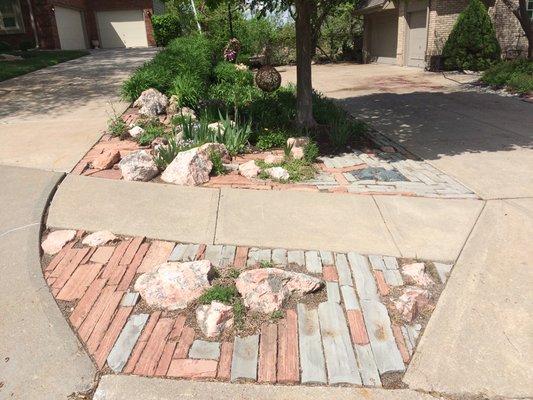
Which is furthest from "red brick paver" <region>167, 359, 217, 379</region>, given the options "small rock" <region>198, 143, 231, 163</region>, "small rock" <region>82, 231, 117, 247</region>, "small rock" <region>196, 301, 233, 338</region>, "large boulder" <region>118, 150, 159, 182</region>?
"small rock" <region>198, 143, 231, 163</region>

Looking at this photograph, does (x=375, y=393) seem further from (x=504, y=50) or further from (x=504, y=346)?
(x=504, y=50)

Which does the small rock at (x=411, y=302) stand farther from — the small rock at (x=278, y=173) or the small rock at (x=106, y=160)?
the small rock at (x=106, y=160)

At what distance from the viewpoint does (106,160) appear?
5.20 metres

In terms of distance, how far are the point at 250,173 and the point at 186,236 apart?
1.54 meters

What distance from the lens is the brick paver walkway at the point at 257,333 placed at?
2479 millimetres

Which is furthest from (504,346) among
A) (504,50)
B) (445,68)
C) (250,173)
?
(504,50)

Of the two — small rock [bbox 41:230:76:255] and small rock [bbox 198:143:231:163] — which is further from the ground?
small rock [bbox 198:143:231:163]

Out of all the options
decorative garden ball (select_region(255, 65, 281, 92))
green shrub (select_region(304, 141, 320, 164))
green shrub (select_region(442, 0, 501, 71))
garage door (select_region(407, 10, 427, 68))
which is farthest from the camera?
garage door (select_region(407, 10, 427, 68))

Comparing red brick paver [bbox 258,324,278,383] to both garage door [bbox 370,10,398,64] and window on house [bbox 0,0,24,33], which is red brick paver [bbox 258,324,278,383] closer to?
garage door [bbox 370,10,398,64]

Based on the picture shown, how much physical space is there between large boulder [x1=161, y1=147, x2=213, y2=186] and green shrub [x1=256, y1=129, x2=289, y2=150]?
127cm

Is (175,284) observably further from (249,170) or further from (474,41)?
(474,41)

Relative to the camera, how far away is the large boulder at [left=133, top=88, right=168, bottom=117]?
7.60 metres

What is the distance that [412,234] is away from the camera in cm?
390

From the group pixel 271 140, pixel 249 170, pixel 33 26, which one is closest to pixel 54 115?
pixel 271 140
